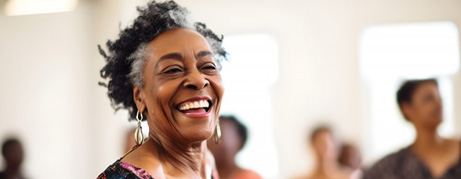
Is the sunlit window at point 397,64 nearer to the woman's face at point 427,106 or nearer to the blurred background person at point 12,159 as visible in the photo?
the blurred background person at point 12,159

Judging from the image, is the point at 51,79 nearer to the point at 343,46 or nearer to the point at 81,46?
the point at 81,46

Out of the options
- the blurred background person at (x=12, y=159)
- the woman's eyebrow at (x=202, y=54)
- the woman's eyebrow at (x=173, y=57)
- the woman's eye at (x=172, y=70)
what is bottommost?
the blurred background person at (x=12, y=159)

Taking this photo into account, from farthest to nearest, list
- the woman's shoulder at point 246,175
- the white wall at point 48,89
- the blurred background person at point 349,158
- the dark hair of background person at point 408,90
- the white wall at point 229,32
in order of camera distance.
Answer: the white wall at point 229,32, the white wall at point 48,89, the blurred background person at point 349,158, the dark hair of background person at point 408,90, the woman's shoulder at point 246,175

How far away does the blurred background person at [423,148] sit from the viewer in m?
3.74

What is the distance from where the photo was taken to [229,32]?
7.33 meters

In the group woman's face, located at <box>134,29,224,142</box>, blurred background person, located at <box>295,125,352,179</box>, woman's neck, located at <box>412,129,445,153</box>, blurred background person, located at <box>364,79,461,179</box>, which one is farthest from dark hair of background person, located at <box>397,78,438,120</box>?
woman's face, located at <box>134,29,224,142</box>

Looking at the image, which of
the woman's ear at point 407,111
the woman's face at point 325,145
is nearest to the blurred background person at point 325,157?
the woman's face at point 325,145

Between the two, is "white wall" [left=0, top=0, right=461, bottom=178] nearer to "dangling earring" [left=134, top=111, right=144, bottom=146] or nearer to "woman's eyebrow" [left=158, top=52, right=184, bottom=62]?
"dangling earring" [left=134, top=111, right=144, bottom=146]

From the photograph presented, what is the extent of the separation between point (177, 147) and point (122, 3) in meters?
5.04

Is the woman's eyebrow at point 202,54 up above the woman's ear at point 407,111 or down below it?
above

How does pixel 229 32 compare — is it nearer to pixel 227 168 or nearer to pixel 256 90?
pixel 256 90

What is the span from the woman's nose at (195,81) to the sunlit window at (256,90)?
545cm

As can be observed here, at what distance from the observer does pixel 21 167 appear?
584 centimetres

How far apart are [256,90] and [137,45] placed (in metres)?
5.44
